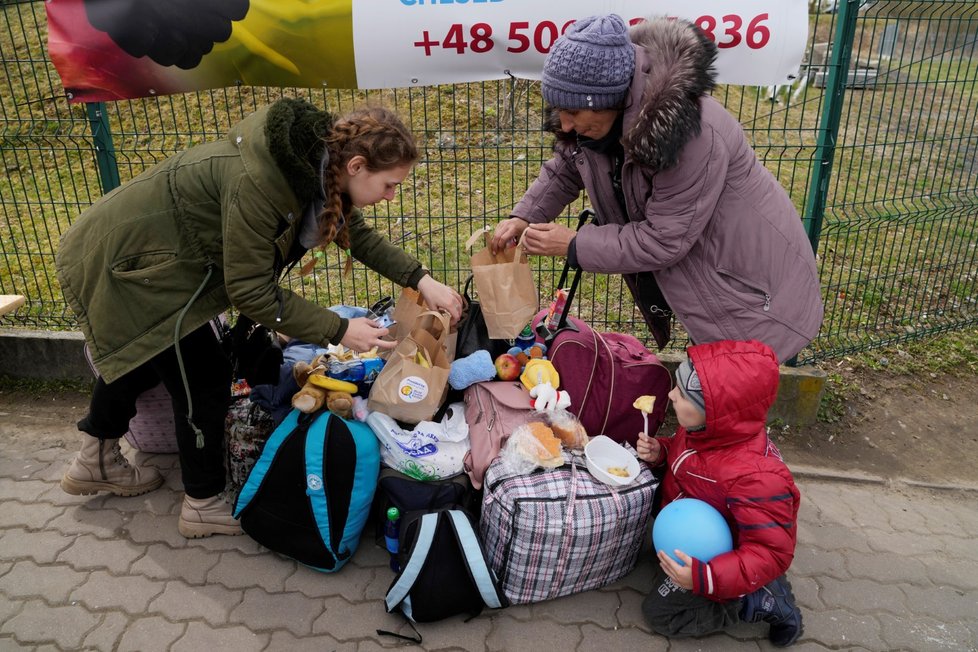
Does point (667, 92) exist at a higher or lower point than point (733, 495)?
higher

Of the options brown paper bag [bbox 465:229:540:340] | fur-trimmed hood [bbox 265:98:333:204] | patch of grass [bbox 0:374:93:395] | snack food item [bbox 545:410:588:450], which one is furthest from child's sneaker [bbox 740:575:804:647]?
patch of grass [bbox 0:374:93:395]

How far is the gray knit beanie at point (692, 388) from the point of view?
2.57 m

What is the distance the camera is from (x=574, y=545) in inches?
105

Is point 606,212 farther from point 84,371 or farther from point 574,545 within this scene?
point 84,371

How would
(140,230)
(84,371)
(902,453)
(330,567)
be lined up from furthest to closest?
(84,371), (902,453), (330,567), (140,230)

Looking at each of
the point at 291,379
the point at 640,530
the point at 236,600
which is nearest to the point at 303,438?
the point at 291,379

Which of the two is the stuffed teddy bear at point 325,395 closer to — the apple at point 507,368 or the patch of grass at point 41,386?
the apple at point 507,368

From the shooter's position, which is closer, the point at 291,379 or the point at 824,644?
the point at 824,644

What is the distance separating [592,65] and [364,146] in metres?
0.79

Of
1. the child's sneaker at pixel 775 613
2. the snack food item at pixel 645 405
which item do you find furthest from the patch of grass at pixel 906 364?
the child's sneaker at pixel 775 613

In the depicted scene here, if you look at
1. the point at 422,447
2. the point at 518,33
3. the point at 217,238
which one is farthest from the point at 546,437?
the point at 518,33

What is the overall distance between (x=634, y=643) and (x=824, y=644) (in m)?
0.69

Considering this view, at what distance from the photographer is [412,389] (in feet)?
9.43

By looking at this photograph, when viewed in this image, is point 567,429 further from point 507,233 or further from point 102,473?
point 102,473
